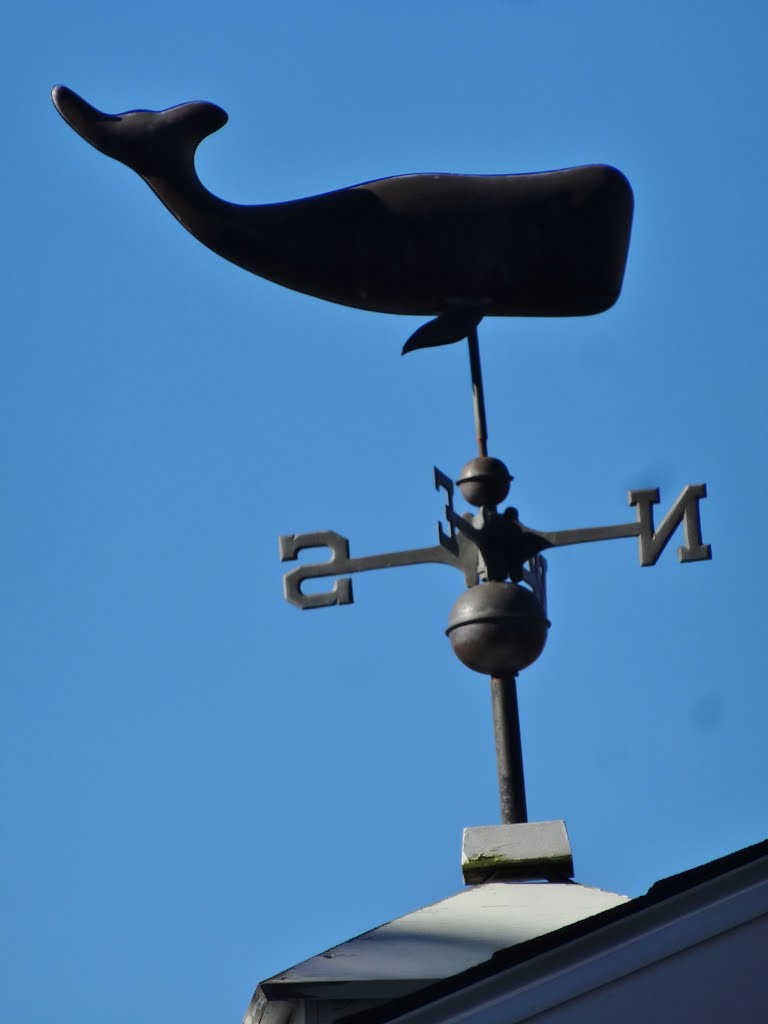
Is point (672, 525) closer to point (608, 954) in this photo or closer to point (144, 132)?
point (144, 132)

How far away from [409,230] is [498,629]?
1.02m

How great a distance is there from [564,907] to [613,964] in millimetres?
755

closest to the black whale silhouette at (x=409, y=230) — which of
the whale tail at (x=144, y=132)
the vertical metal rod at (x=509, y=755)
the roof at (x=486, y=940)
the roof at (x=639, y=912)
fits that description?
the whale tail at (x=144, y=132)

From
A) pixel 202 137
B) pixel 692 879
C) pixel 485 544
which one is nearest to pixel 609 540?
pixel 485 544

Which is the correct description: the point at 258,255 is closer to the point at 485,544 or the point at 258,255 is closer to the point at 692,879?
the point at 485,544

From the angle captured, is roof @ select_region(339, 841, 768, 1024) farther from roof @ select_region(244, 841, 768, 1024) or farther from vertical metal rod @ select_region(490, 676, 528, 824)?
vertical metal rod @ select_region(490, 676, 528, 824)

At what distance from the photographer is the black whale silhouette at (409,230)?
407 cm

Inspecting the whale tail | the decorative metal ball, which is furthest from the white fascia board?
the whale tail

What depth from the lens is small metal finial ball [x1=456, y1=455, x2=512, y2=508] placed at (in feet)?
13.6

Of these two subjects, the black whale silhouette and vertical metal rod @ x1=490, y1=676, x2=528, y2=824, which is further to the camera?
the black whale silhouette

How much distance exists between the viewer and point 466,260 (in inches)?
169

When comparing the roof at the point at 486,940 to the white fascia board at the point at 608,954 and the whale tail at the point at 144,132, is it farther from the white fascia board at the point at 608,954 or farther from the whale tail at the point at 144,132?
the whale tail at the point at 144,132

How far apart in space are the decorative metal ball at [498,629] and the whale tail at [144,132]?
3.99ft

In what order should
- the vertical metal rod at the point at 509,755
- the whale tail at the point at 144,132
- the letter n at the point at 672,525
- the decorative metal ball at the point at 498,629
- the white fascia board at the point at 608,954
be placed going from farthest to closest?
the letter n at the point at 672,525
the whale tail at the point at 144,132
the decorative metal ball at the point at 498,629
the vertical metal rod at the point at 509,755
the white fascia board at the point at 608,954
